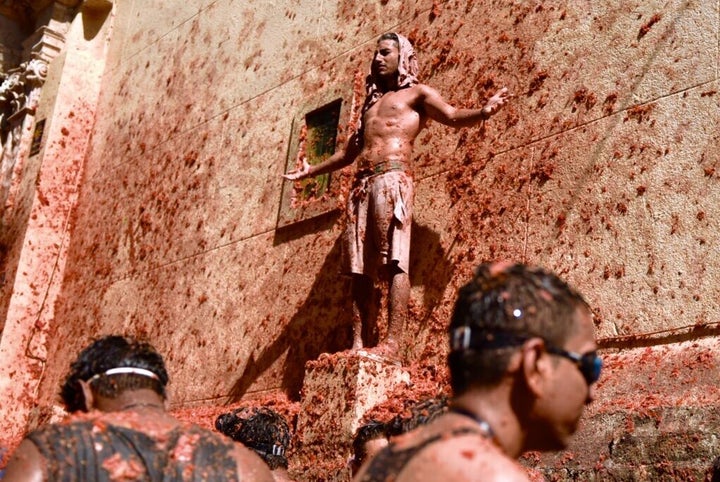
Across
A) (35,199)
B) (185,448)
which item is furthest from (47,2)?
(185,448)

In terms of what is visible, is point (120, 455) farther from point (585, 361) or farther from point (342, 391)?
point (342, 391)

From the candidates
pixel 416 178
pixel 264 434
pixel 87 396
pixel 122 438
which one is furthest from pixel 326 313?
pixel 122 438

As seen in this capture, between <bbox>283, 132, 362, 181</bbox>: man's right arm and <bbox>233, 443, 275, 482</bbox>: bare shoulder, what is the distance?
4.21 m

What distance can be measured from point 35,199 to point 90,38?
90.1 inches

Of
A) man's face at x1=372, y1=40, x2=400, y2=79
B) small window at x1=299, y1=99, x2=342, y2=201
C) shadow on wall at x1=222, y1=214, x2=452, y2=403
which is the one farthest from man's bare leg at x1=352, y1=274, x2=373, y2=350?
small window at x1=299, y1=99, x2=342, y2=201

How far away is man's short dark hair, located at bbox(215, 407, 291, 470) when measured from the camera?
4.24 m

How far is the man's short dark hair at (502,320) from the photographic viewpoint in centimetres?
199

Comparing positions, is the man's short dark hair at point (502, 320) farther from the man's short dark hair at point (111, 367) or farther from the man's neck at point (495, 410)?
the man's short dark hair at point (111, 367)

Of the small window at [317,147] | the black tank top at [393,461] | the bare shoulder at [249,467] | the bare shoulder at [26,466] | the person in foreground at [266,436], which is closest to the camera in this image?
the black tank top at [393,461]

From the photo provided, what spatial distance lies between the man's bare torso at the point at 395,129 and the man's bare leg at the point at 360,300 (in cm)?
72

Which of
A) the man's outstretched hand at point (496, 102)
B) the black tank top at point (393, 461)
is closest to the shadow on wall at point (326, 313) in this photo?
the man's outstretched hand at point (496, 102)

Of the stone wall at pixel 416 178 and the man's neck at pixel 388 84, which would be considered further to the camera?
the man's neck at pixel 388 84

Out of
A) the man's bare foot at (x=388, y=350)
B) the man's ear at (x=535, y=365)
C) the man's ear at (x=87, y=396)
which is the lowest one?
the man's ear at (x=87, y=396)

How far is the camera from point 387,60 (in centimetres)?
668
